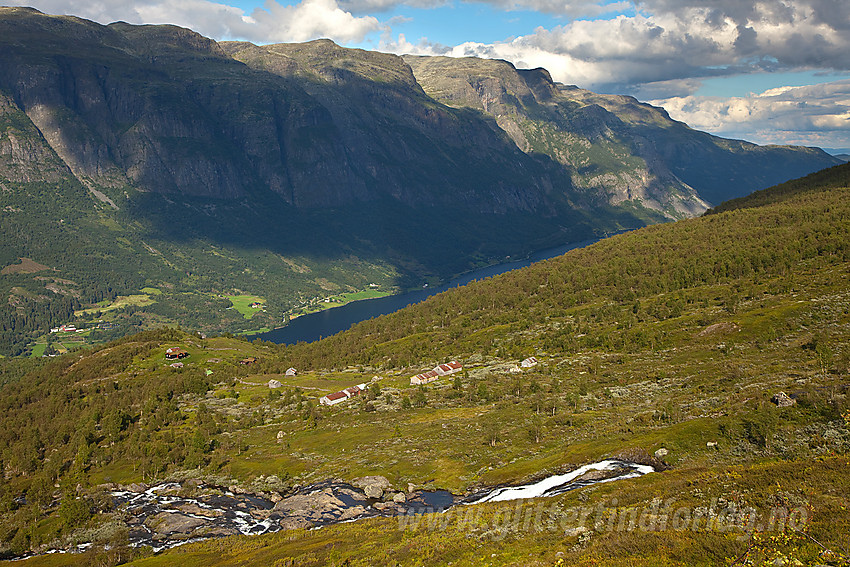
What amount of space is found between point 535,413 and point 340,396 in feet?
161

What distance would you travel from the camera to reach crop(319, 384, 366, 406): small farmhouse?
125m

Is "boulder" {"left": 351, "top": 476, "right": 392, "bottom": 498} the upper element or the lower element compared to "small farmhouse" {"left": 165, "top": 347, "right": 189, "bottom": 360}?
lower

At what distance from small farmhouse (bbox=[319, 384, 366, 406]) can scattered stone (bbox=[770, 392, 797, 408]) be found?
8523cm

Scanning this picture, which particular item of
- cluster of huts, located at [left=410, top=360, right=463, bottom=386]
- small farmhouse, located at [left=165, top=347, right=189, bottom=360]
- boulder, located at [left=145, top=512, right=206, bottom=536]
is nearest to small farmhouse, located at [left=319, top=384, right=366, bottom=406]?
cluster of huts, located at [left=410, top=360, right=463, bottom=386]

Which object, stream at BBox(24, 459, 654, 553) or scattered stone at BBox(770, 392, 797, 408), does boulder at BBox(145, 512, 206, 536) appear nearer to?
stream at BBox(24, 459, 654, 553)

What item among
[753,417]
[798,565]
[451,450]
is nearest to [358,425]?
[451,450]

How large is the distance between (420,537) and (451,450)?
112 feet

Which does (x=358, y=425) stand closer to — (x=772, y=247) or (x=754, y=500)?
(x=754, y=500)

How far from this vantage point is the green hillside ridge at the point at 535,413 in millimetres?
47469

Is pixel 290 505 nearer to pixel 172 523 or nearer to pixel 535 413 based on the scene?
pixel 172 523

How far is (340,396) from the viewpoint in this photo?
127375 mm

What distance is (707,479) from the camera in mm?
48031

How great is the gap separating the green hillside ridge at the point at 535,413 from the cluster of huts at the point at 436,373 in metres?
3.23

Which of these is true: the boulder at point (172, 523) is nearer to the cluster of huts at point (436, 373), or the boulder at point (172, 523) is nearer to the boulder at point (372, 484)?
the boulder at point (372, 484)
